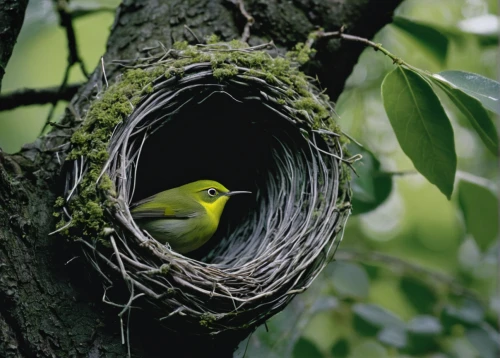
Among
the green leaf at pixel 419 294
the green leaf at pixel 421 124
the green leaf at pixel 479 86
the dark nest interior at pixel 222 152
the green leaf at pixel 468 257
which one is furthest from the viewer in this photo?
the green leaf at pixel 468 257

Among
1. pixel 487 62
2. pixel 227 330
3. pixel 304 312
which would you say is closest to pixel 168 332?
pixel 227 330

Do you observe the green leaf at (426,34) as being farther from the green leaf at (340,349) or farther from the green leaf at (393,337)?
the green leaf at (340,349)

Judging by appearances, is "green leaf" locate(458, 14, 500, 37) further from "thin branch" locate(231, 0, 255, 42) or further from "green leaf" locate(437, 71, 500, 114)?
"green leaf" locate(437, 71, 500, 114)

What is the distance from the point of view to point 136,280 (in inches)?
94.6

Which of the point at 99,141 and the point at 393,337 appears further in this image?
the point at 393,337

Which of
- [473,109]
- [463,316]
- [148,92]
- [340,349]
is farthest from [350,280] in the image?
[148,92]

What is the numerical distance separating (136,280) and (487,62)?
4773mm

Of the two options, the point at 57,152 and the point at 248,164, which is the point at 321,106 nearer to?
the point at 248,164

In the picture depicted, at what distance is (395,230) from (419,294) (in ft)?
7.28

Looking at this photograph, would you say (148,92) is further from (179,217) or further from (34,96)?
(34,96)

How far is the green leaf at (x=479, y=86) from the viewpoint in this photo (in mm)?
2354

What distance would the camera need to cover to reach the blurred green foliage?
3691 mm

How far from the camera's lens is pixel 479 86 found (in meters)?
2.43

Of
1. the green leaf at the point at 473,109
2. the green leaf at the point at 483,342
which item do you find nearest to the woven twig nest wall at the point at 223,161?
the green leaf at the point at 473,109
